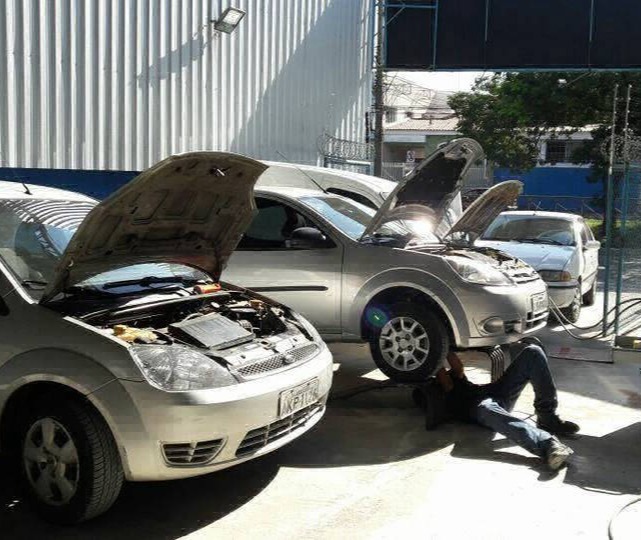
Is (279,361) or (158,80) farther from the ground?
(158,80)

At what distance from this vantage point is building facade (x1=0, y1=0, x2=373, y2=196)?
330 inches

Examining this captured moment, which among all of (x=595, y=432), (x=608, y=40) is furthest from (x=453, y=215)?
(x=608, y=40)

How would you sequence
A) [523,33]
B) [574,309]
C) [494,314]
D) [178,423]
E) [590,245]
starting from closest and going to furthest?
[178,423] → [494,314] → [574,309] → [590,245] → [523,33]

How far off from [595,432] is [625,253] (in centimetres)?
237

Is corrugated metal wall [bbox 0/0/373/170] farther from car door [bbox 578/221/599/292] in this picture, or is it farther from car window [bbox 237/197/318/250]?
car door [bbox 578/221/599/292]

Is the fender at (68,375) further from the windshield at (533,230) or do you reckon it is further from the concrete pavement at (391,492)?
the windshield at (533,230)

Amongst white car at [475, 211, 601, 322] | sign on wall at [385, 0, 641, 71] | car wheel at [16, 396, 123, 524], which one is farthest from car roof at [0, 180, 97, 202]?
sign on wall at [385, 0, 641, 71]

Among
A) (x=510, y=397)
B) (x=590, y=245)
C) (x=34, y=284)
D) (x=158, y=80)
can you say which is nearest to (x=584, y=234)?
(x=590, y=245)

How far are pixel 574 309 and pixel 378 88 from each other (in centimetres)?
878

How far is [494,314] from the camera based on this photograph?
6059 millimetres

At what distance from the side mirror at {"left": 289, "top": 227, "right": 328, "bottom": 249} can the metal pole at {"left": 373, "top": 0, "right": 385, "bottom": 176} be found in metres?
10.8

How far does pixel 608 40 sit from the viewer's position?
14602mm

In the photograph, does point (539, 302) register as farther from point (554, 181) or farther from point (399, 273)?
point (554, 181)

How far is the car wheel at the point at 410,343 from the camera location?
20.0ft
